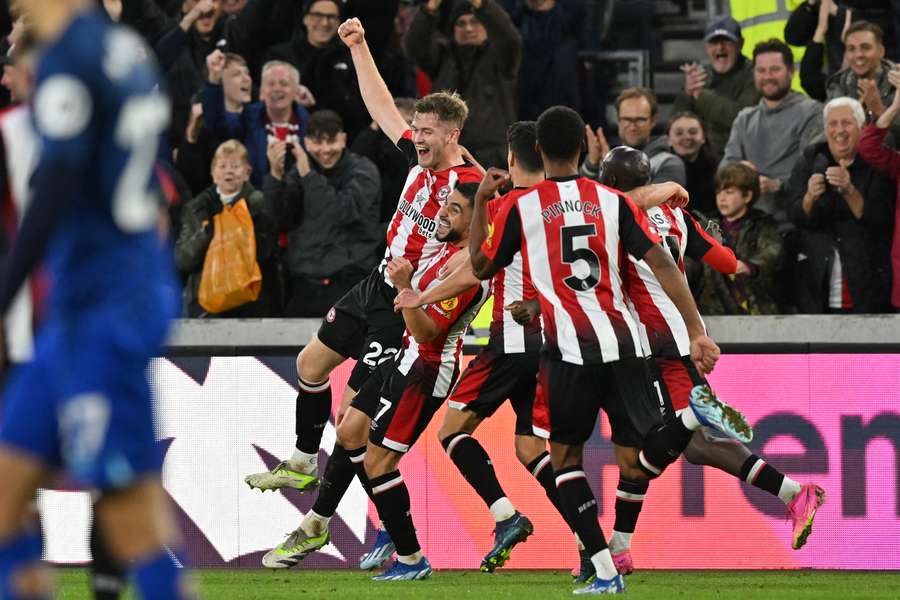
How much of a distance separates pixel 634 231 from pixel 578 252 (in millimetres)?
279

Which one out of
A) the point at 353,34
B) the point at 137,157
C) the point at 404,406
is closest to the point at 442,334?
the point at 404,406

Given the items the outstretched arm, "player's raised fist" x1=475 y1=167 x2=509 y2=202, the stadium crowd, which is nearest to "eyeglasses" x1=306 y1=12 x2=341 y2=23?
the stadium crowd

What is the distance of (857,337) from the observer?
30.9 feet

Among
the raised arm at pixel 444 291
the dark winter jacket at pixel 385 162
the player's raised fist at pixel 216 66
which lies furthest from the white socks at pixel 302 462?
the player's raised fist at pixel 216 66

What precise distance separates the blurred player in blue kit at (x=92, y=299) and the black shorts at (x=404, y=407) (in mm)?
4235

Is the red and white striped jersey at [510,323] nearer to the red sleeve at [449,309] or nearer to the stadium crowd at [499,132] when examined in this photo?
the red sleeve at [449,309]

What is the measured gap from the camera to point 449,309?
27.1 ft

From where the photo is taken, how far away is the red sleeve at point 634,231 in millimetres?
7250

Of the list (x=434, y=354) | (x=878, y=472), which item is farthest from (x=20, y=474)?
(x=878, y=472)

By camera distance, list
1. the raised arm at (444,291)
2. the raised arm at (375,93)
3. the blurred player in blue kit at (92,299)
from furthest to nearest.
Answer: the raised arm at (375,93) < the raised arm at (444,291) < the blurred player in blue kit at (92,299)

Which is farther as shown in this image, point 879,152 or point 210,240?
point 210,240

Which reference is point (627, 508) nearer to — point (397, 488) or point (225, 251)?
point (397, 488)

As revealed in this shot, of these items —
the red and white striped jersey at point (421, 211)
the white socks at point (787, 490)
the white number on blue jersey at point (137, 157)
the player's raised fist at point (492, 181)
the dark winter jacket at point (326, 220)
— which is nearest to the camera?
the white number on blue jersey at point (137, 157)

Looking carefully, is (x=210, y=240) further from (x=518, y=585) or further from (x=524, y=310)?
(x=518, y=585)
